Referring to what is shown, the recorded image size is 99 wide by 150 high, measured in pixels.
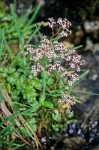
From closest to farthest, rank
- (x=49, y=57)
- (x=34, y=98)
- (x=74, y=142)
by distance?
1. (x=49, y=57)
2. (x=34, y=98)
3. (x=74, y=142)

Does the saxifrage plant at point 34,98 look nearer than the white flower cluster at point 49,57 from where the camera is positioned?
No

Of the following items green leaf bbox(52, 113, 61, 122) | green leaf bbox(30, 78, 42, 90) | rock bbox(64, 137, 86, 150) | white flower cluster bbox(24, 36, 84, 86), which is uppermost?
white flower cluster bbox(24, 36, 84, 86)

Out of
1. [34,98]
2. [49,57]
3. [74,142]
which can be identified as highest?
[49,57]

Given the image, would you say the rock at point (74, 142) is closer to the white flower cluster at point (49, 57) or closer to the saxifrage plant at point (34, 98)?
the saxifrage plant at point (34, 98)

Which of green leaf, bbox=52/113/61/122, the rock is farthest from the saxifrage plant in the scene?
the rock

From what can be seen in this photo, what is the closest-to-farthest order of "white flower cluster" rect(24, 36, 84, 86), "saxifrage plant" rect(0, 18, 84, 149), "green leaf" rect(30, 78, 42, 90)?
1. "white flower cluster" rect(24, 36, 84, 86)
2. "saxifrage plant" rect(0, 18, 84, 149)
3. "green leaf" rect(30, 78, 42, 90)

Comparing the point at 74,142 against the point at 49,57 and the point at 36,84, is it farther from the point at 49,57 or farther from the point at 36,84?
the point at 49,57

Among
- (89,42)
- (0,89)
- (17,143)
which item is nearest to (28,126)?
(17,143)

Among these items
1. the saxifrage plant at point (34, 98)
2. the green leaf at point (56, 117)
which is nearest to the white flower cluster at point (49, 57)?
the saxifrage plant at point (34, 98)

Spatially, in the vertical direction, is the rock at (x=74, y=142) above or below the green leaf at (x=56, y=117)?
below

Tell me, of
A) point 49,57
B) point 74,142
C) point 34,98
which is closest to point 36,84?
point 34,98

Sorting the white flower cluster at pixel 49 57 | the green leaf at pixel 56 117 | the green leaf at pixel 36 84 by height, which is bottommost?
the green leaf at pixel 56 117

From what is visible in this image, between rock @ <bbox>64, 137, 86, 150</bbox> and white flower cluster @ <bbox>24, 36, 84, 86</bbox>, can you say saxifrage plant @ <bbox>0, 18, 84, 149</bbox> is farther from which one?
rock @ <bbox>64, 137, 86, 150</bbox>

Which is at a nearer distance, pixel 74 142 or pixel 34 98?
pixel 34 98
